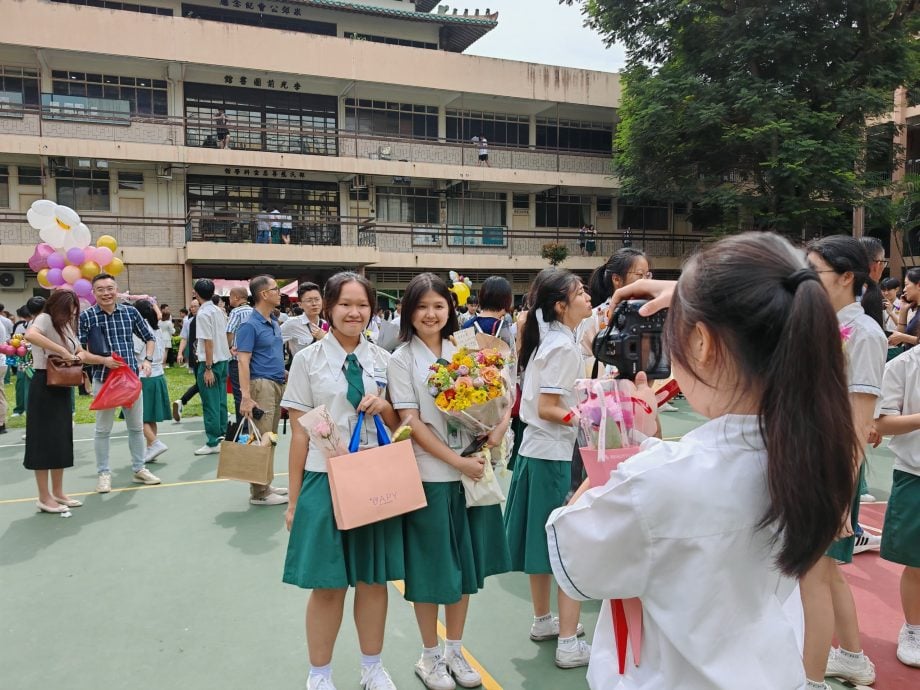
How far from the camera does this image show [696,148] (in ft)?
54.6

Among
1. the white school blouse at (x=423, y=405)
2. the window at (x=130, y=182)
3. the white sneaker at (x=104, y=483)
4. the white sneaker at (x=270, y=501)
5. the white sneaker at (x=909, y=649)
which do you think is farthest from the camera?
the window at (x=130, y=182)

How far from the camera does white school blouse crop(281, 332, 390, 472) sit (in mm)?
2539

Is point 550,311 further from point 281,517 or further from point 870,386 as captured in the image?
point 281,517

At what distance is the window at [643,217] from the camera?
75.2 ft

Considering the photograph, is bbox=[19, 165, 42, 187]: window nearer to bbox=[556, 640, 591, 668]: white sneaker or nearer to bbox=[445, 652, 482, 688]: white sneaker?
bbox=[445, 652, 482, 688]: white sneaker

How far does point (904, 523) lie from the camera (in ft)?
8.70

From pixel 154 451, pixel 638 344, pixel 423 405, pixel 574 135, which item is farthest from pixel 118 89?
pixel 638 344

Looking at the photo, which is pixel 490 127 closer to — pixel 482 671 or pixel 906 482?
pixel 906 482

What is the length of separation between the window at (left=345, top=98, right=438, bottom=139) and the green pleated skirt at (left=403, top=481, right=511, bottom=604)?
18.6 m

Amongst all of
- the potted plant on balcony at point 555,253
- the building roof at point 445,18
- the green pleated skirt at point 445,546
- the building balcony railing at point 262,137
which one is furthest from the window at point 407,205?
the green pleated skirt at point 445,546

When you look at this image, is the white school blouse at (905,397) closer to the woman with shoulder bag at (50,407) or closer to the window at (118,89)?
the woman with shoulder bag at (50,407)

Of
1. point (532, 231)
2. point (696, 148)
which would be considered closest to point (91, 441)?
point (696, 148)

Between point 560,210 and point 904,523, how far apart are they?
20.3 metres

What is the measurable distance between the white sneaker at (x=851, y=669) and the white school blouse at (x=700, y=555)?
1.93 meters
